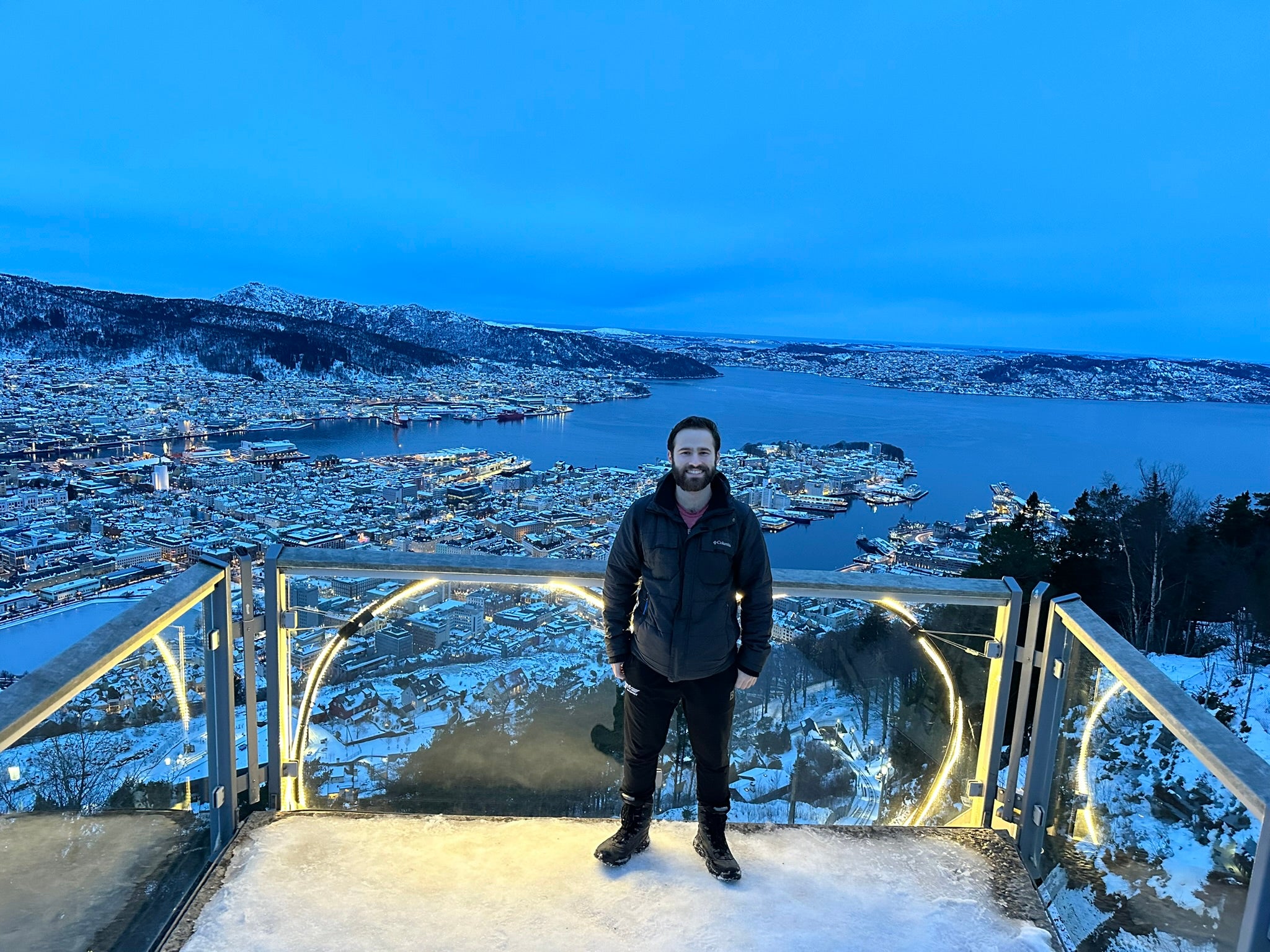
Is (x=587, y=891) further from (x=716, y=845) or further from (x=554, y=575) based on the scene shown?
(x=554, y=575)

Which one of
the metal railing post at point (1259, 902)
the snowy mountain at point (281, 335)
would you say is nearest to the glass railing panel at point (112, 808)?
the metal railing post at point (1259, 902)

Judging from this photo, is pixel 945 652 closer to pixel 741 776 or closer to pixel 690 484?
pixel 741 776

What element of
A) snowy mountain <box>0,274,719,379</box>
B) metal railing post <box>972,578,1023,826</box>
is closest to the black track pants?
metal railing post <box>972,578,1023,826</box>

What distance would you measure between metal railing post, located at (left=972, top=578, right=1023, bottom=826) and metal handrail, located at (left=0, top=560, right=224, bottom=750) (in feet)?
7.89

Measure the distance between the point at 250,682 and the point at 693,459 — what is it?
1.59 meters

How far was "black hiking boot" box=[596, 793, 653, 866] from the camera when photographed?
220 centimetres

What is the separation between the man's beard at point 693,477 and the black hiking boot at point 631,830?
979 mm

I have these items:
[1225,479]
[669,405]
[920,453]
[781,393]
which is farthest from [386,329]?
[1225,479]

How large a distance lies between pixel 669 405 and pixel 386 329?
2522cm

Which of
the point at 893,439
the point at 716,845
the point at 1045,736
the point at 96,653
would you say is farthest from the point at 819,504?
the point at 96,653

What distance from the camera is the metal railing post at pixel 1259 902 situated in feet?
3.92

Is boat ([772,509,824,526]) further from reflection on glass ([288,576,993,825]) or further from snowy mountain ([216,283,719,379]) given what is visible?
snowy mountain ([216,283,719,379])

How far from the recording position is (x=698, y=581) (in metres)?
2.01

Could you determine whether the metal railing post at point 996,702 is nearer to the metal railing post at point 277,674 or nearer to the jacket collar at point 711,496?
the jacket collar at point 711,496
